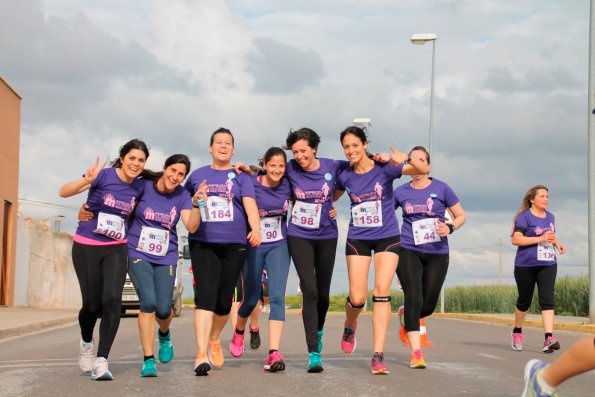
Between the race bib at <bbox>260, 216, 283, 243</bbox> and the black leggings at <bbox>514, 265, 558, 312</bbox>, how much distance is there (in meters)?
4.76

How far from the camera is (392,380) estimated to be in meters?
8.17

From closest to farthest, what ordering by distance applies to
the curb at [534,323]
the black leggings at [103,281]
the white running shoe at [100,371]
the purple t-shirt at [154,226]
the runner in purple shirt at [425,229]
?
the white running shoe at [100,371], the black leggings at [103,281], the purple t-shirt at [154,226], the runner in purple shirt at [425,229], the curb at [534,323]

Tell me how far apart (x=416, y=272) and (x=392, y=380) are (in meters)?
1.81

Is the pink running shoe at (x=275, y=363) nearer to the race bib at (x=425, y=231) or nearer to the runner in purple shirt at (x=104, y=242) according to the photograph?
the runner in purple shirt at (x=104, y=242)

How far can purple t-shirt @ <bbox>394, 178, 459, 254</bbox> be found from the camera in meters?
9.98

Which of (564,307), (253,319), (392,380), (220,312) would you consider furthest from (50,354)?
(564,307)

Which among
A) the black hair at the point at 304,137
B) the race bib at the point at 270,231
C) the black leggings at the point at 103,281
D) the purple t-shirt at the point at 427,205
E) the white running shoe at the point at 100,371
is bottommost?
the white running shoe at the point at 100,371

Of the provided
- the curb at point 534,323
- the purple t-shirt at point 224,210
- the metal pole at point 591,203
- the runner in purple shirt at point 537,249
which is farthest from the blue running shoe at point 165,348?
the metal pole at point 591,203

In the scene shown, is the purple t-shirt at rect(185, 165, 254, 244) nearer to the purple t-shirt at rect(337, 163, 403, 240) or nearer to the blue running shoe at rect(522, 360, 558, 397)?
the purple t-shirt at rect(337, 163, 403, 240)

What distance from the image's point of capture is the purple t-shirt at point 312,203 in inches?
351

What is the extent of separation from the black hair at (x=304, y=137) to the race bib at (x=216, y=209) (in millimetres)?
928

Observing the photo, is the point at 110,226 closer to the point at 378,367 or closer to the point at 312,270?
the point at 312,270

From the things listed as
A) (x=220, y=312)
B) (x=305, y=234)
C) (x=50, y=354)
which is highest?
(x=305, y=234)

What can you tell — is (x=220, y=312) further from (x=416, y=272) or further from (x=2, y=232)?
(x=2, y=232)
